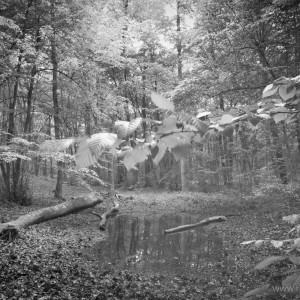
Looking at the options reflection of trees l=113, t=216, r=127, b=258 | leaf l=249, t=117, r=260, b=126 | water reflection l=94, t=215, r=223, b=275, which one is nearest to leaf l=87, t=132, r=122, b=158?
leaf l=249, t=117, r=260, b=126

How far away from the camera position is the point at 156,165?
44.6 inches

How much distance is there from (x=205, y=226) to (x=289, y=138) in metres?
4.78

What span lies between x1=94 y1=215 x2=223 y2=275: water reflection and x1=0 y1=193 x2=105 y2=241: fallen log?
1.40 metres

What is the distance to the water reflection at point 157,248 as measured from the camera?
642 cm

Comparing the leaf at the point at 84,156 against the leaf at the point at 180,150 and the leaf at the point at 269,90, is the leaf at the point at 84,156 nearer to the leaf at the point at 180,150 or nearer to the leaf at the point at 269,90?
the leaf at the point at 180,150

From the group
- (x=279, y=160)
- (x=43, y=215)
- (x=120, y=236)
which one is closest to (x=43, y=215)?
(x=43, y=215)

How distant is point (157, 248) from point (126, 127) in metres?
7.55

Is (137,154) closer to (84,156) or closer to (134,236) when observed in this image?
(84,156)

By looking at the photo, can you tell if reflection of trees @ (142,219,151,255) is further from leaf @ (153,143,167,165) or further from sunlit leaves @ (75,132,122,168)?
sunlit leaves @ (75,132,122,168)

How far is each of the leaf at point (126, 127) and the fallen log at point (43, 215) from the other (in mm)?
7245

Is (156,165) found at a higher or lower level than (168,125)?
lower

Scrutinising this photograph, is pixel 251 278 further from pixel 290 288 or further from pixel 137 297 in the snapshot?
pixel 290 288

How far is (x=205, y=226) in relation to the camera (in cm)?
1084

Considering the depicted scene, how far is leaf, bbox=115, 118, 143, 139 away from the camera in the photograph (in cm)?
91
